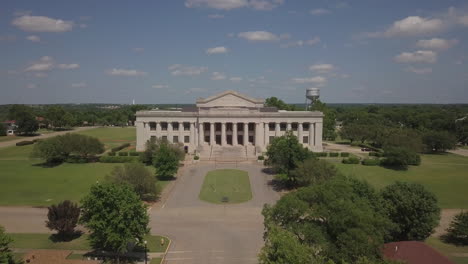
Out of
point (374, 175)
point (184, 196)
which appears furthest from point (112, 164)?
point (374, 175)

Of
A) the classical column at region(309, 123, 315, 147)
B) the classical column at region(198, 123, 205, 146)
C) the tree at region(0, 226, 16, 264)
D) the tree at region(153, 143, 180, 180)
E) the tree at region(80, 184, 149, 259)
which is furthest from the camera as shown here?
the classical column at region(309, 123, 315, 147)

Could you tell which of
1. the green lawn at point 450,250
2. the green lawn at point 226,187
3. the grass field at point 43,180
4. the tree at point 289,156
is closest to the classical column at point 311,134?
the green lawn at point 226,187

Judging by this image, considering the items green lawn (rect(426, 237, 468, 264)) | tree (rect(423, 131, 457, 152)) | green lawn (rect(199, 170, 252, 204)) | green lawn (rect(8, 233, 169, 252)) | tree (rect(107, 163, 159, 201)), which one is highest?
tree (rect(423, 131, 457, 152))

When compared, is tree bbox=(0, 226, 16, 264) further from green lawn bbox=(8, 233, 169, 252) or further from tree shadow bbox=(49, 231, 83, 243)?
tree shadow bbox=(49, 231, 83, 243)

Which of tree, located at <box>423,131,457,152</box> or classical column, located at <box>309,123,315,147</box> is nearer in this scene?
tree, located at <box>423,131,457,152</box>

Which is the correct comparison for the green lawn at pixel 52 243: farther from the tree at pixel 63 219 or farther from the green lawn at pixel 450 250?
the green lawn at pixel 450 250

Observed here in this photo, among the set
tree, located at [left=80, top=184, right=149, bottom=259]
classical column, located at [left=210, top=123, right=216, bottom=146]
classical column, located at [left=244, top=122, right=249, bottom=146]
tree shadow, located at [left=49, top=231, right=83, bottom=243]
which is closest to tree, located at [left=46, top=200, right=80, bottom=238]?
tree shadow, located at [left=49, top=231, right=83, bottom=243]
